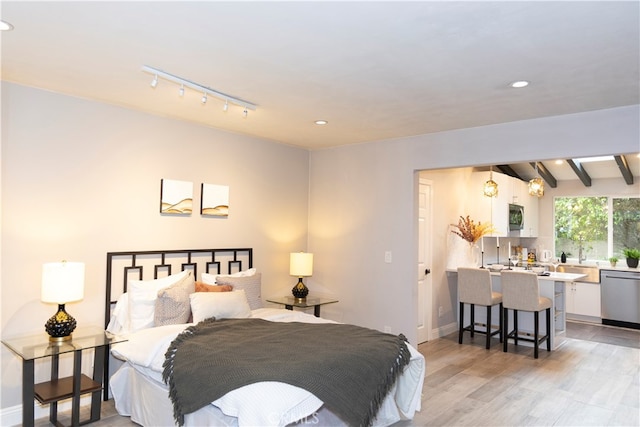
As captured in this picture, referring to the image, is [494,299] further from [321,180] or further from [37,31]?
[37,31]

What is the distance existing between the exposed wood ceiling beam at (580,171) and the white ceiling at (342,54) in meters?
3.77

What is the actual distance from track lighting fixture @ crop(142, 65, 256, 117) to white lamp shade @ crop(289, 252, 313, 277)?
72.7 inches

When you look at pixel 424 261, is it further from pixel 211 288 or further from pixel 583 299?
pixel 583 299

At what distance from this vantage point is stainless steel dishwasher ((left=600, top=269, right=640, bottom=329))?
21.4 ft

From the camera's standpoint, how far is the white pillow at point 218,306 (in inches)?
138

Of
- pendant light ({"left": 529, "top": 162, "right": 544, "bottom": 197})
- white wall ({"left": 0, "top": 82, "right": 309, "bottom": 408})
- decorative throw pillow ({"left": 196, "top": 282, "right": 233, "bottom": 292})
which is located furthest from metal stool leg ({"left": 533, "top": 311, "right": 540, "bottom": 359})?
decorative throw pillow ({"left": 196, "top": 282, "right": 233, "bottom": 292})

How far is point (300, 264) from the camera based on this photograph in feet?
16.1

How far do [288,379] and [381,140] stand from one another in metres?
3.22

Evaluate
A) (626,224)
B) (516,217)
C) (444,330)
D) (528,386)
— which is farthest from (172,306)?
(626,224)

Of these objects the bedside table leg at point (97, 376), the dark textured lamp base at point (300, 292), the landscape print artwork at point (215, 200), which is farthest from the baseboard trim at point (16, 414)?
the dark textured lamp base at point (300, 292)

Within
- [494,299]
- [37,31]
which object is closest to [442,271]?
[494,299]

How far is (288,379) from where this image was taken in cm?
238

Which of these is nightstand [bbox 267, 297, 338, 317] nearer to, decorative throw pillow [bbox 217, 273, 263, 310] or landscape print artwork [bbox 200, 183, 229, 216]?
decorative throw pillow [bbox 217, 273, 263, 310]

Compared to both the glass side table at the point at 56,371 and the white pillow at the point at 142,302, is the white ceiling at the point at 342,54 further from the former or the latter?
the glass side table at the point at 56,371
